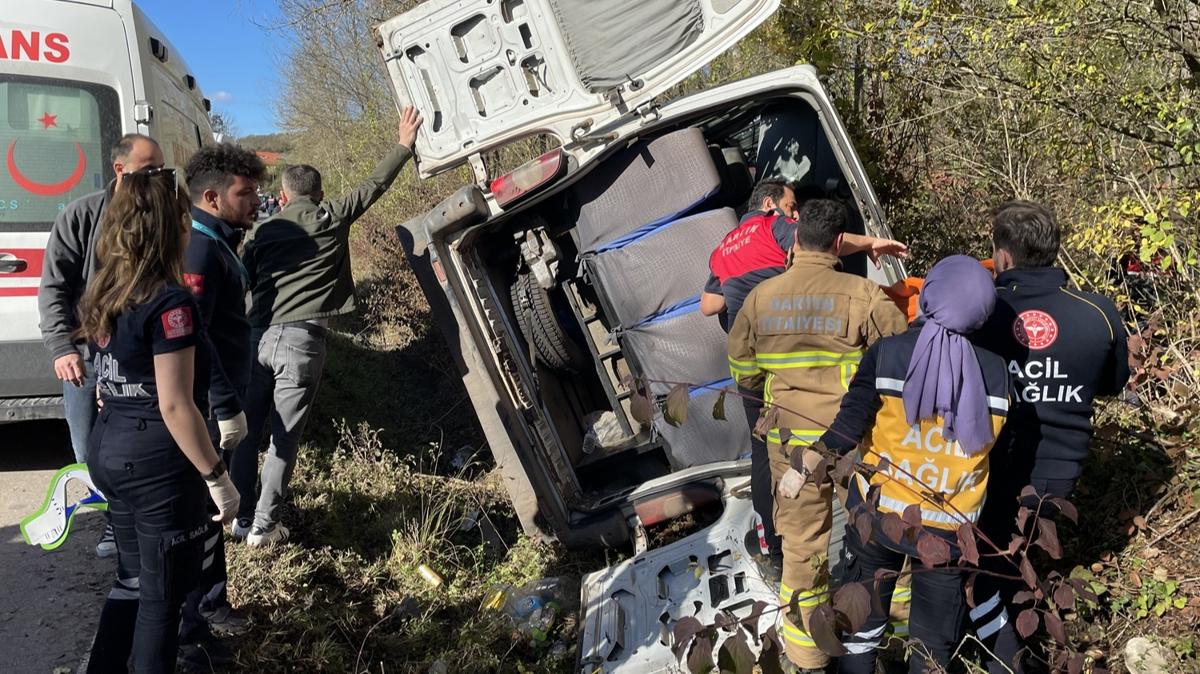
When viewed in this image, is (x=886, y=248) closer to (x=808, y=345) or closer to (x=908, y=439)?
(x=808, y=345)

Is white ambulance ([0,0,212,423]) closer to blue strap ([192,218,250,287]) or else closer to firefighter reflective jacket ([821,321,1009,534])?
blue strap ([192,218,250,287])

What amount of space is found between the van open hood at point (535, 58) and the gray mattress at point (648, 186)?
23cm

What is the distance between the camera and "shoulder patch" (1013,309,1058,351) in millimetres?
2615

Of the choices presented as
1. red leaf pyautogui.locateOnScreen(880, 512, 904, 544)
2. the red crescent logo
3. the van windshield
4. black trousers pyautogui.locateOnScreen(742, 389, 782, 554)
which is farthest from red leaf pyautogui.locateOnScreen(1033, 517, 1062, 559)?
the red crescent logo

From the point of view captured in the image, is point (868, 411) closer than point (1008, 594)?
Yes

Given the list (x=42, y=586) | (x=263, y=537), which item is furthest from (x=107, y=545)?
(x=263, y=537)

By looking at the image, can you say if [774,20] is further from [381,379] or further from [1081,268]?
[381,379]

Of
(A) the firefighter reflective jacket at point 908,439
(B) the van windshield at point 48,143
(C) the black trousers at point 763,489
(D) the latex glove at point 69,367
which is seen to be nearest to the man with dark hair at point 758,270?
(C) the black trousers at point 763,489

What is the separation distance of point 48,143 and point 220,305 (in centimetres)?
215

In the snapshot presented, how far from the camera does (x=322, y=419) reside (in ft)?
17.6

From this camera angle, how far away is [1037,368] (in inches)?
104

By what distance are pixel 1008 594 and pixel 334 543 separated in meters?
2.89

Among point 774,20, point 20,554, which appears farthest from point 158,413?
point 774,20

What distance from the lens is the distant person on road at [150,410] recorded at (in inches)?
93.2
